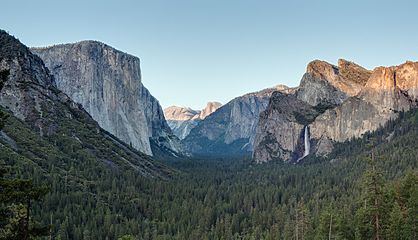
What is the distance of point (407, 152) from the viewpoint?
6969 inches

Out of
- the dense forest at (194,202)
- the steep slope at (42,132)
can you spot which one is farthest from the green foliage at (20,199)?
the steep slope at (42,132)

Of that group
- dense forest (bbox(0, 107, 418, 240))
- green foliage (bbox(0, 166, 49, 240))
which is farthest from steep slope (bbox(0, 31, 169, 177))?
green foliage (bbox(0, 166, 49, 240))

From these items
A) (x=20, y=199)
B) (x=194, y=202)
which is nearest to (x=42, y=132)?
(x=194, y=202)

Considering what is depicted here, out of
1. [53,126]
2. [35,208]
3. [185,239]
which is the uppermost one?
[53,126]

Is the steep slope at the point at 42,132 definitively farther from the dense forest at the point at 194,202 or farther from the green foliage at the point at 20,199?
the green foliage at the point at 20,199

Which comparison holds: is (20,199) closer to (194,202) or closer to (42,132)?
(194,202)

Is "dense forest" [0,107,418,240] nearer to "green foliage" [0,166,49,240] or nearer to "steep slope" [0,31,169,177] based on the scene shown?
"steep slope" [0,31,169,177]

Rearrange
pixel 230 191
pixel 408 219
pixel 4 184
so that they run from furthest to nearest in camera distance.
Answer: pixel 230 191 < pixel 408 219 < pixel 4 184

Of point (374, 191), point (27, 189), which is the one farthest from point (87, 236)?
point (27, 189)

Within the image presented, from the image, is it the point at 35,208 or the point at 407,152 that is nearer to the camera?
the point at 35,208

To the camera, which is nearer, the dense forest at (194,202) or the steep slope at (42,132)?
the dense forest at (194,202)

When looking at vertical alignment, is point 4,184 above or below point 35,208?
above

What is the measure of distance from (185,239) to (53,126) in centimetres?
9586

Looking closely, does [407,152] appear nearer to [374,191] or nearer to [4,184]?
[374,191]
